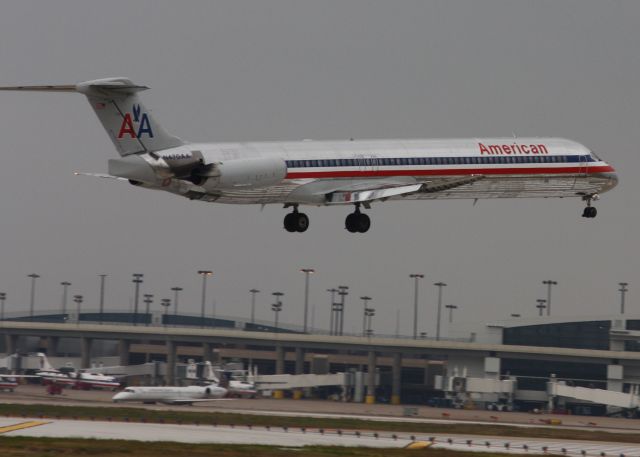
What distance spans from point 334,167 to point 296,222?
4287 millimetres

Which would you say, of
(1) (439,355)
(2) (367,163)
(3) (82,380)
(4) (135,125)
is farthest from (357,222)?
(1) (439,355)

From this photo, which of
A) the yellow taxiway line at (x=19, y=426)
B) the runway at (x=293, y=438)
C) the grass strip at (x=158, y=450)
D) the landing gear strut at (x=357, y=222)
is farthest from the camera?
the landing gear strut at (x=357, y=222)

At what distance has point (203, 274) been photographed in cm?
15038

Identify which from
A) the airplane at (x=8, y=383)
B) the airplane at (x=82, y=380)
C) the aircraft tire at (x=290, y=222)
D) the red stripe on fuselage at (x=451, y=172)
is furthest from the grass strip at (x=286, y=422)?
the airplane at (x=82, y=380)

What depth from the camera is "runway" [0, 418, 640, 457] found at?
174 ft

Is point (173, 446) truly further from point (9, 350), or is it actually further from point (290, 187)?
point (9, 350)

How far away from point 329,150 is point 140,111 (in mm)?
10579

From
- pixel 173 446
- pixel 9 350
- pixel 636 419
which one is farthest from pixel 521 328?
pixel 173 446

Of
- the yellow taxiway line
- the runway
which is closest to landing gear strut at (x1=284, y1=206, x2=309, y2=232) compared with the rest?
the runway

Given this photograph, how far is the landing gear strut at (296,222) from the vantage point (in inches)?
2721

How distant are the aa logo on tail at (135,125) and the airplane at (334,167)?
45 mm

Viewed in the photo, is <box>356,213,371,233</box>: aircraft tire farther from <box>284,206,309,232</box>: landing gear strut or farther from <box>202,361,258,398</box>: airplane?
<box>202,361,258,398</box>: airplane

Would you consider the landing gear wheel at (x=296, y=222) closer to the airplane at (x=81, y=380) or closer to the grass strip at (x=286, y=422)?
the grass strip at (x=286, y=422)

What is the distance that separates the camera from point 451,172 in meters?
69.1
